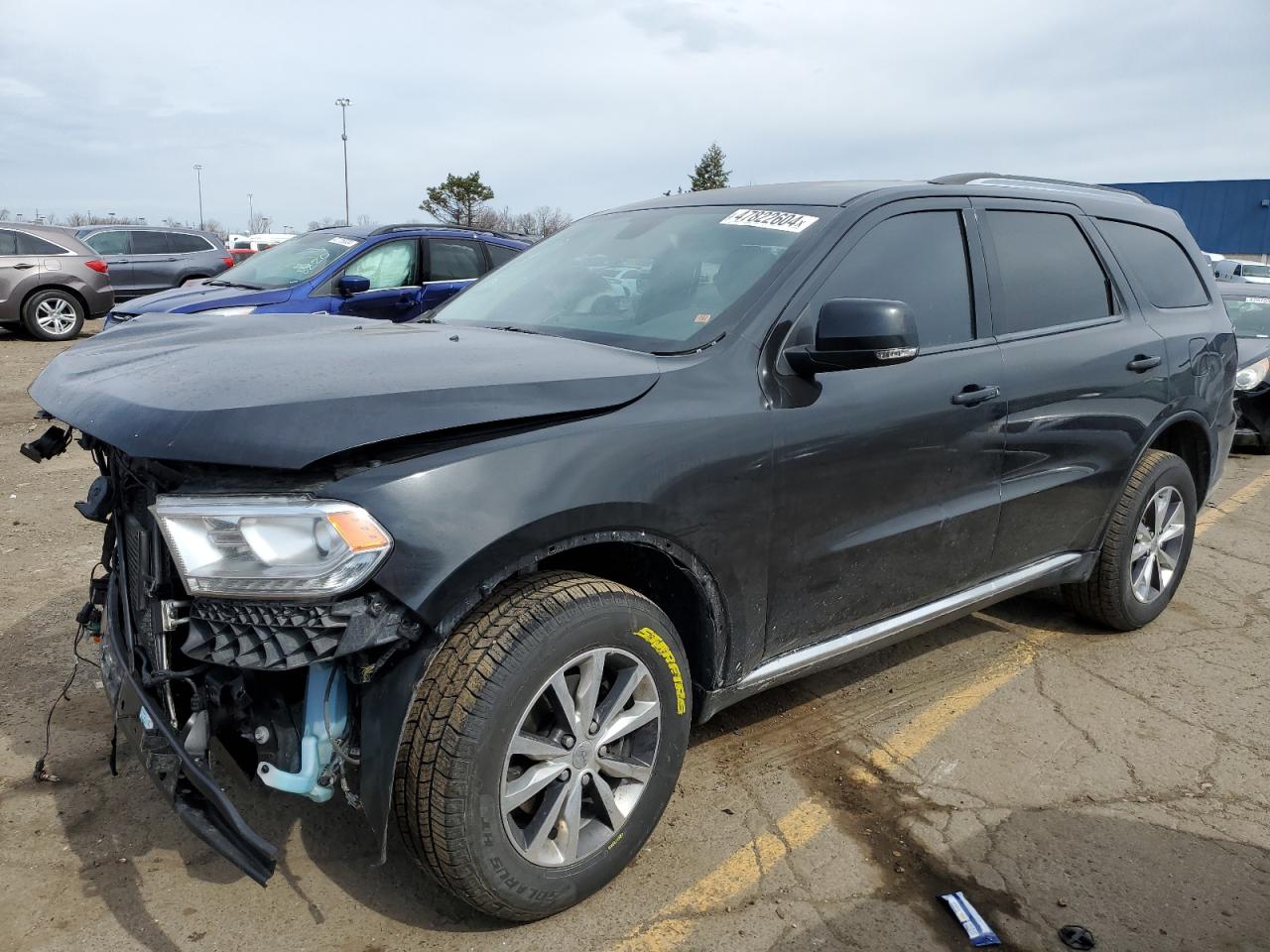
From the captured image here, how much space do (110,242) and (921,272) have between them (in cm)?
1680

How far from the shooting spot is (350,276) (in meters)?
8.12

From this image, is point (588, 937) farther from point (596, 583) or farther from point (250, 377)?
point (250, 377)

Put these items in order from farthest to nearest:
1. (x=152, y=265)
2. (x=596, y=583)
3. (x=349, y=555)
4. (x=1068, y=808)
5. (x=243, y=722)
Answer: (x=152, y=265), (x=1068, y=808), (x=596, y=583), (x=243, y=722), (x=349, y=555)

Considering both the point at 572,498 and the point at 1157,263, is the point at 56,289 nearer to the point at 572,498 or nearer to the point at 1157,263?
the point at 1157,263

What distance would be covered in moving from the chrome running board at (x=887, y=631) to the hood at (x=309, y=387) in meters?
0.94

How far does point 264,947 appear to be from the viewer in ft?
7.50

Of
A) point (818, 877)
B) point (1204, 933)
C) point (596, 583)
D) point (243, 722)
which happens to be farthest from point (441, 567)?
point (1204, 933)

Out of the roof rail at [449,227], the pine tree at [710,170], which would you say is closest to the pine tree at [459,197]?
the pine tree at [710,170]

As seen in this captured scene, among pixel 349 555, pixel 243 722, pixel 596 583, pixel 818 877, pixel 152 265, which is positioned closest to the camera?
pixel 349 555

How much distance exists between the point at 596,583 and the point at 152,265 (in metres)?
16.8

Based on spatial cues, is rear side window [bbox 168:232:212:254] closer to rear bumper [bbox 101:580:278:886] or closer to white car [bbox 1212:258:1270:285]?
rear bumper [bbox 101:580:278:886]

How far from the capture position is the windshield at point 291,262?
26.9 feet

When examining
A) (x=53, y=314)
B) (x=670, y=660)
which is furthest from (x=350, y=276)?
(x=53, y=314)

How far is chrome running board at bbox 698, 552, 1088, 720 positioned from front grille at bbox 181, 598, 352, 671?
1.16 metres
